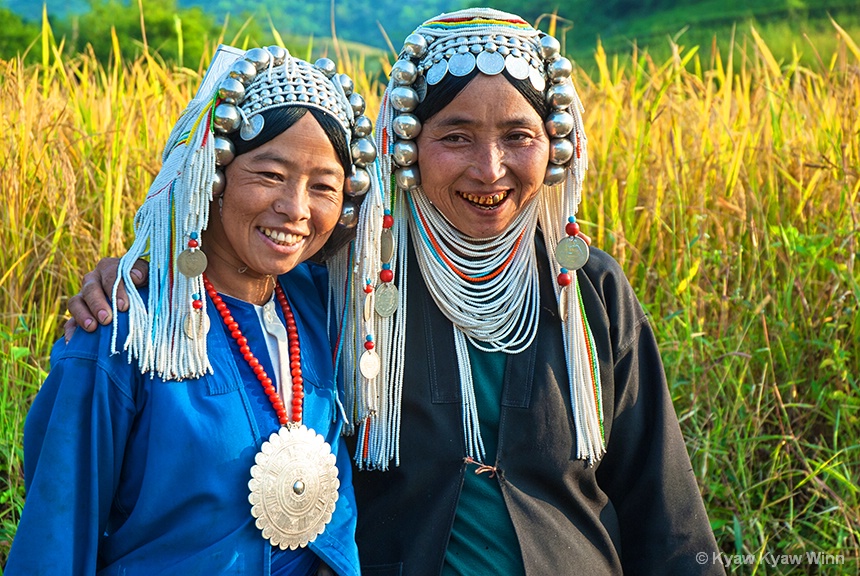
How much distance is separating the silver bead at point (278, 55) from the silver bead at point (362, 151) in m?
0.26

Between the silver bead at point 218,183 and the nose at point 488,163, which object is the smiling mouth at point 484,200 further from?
the silver bead at point 218,183

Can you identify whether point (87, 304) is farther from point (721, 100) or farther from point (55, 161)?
point (721, 100)

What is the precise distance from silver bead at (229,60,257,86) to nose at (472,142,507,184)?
62cm

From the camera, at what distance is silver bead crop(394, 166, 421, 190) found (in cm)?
272

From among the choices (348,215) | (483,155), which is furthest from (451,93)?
(348,215)

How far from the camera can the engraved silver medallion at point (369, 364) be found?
2635 mm

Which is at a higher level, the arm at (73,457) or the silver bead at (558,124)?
the silver bead at (558,124)

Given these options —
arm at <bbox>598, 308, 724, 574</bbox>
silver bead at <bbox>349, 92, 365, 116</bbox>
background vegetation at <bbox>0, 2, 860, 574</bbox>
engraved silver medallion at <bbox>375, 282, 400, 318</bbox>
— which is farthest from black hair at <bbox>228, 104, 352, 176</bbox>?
background vegetation at <bbox>0, 2, 860, 574</bbox>

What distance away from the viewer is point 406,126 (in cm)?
268

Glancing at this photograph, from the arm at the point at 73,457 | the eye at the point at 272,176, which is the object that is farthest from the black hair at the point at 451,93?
the arm at the point at 73,457

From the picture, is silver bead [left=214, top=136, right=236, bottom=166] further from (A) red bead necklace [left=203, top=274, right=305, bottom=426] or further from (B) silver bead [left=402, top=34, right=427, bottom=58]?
(B) silver bead [left=402, top=34, right=427, bottom=58]

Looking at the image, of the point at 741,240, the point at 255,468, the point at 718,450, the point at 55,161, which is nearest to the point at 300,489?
the point at 255,468

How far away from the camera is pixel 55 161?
13.7 feet

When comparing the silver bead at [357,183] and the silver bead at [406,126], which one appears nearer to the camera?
the silver bead at [357,183]
